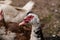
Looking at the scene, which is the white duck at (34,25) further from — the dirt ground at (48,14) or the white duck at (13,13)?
the dirt ground at (48,14)

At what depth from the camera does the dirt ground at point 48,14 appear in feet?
18.9

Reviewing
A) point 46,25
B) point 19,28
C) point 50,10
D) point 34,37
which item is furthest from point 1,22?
point 50,10

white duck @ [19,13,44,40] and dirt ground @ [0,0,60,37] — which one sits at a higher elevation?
dirt ground @ [0,0,60,37]

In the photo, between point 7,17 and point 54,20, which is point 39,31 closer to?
point 7,17

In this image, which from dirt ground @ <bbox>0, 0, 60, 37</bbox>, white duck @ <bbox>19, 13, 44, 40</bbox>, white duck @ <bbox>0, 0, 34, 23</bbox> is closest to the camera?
white duck @ <bbox>19, 13, 44, 40</bbox>

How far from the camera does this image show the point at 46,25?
5887mm

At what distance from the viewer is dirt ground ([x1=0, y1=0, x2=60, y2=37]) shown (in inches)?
227

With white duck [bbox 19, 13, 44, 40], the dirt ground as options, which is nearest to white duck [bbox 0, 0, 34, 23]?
the dirt ground

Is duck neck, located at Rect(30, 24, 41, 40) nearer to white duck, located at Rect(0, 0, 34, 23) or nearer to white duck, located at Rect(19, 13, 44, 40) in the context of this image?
white duck, located at Rect(19, 13, 44, 40)

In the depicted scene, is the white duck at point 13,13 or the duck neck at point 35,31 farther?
the white duck at point 13,13

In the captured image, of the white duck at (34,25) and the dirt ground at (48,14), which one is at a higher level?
the dirt ground at (48,14)

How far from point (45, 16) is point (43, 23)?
0.81ft

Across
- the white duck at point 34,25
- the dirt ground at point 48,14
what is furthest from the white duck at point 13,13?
the white duck at point 34,25

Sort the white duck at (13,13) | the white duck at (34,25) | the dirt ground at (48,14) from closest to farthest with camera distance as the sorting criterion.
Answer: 1. the white duck at (34,25)
2. the white duck at (13,13)
3. the dirt ground at (48,14)
